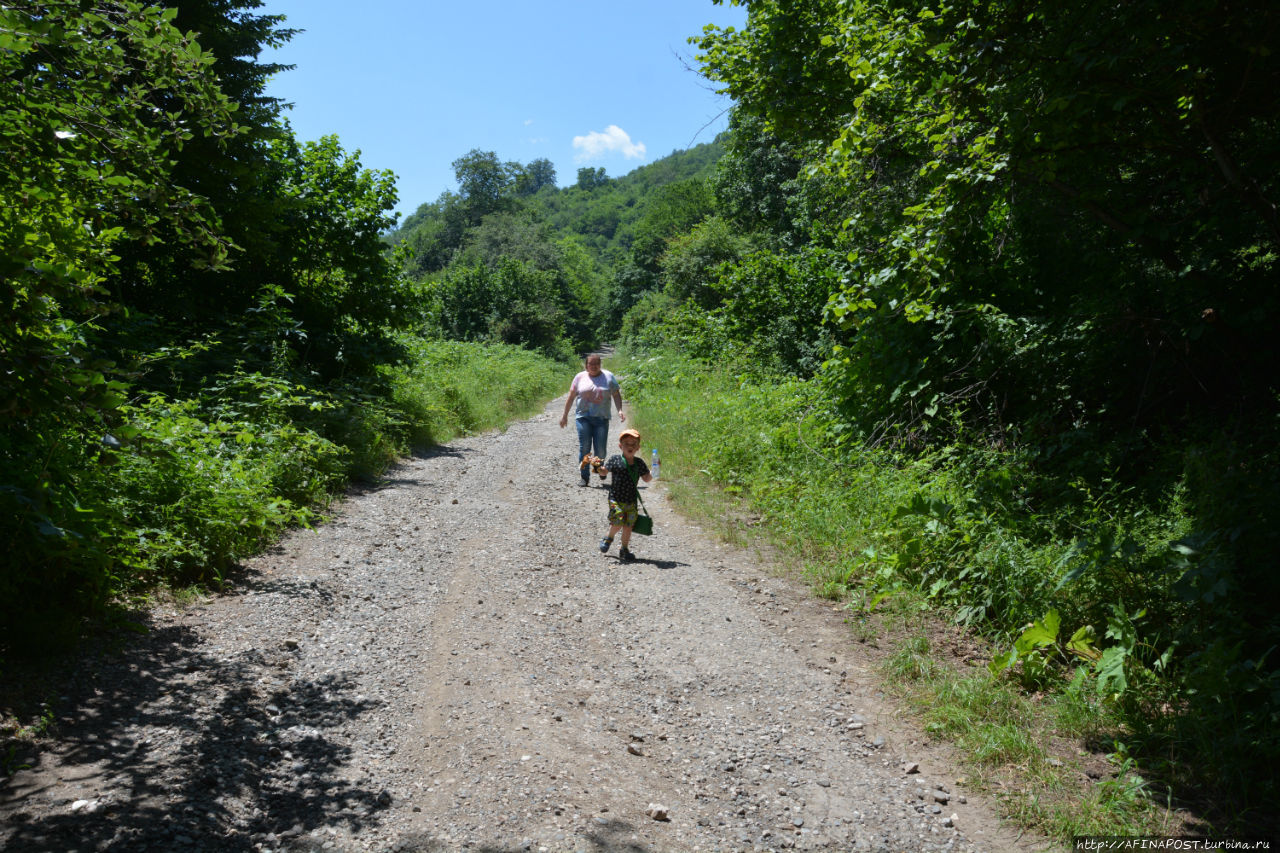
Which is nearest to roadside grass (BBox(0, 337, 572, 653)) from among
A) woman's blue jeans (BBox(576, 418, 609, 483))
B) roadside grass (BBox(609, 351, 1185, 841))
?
woman's blue jeans (BBox(576, 418, 609, 483))

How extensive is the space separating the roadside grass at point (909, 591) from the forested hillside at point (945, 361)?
0.04 meters

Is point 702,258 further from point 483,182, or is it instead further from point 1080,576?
point 483,182

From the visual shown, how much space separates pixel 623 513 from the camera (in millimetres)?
7520

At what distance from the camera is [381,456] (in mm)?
11648

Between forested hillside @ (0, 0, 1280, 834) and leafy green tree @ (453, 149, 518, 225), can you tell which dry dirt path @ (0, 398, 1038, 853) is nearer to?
forested hillside @ (0, 0, 1280, 834)

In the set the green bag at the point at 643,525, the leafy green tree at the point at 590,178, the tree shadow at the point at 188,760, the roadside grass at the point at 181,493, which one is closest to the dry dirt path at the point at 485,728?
the tree shadow at the point at 188,760

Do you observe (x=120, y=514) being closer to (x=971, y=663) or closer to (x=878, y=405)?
(x=971, y=663)

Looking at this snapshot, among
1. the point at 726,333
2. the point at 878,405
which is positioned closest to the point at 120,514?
the point at 878,405

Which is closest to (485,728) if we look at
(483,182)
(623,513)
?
(623,513)

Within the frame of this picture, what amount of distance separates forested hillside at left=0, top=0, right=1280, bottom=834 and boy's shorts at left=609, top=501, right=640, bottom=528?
167 centimetres

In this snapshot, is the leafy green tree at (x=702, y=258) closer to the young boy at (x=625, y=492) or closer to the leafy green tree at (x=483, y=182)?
the young boy at (x=625, y=492)

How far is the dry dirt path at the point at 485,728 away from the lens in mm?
3250

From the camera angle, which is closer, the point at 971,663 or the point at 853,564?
the point at 971,663

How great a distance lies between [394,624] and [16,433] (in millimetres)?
2647
